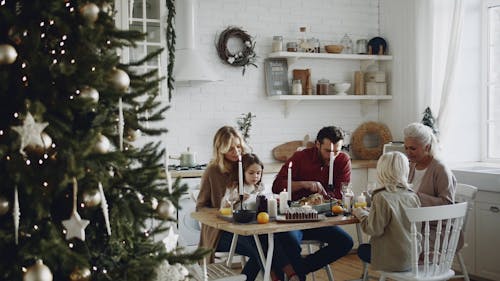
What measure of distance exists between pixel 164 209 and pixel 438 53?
15.4 ft

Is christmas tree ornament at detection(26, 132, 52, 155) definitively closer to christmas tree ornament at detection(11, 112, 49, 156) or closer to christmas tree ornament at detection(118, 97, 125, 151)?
christmas tree ornament at detection(11, 112, 49, 156)

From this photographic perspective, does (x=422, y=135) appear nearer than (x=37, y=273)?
No

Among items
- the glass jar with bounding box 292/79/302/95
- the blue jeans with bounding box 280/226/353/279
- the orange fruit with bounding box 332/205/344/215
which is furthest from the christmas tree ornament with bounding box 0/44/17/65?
the glass jar with bounding box 292/79/302/95

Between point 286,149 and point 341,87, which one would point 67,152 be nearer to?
point 286,149

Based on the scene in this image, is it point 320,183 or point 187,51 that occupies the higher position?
point 187,51

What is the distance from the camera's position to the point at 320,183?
4.75 metres

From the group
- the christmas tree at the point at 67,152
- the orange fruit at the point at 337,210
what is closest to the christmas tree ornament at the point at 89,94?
the christmas tree at the point at 67,152

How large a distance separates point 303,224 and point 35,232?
213 centimetres

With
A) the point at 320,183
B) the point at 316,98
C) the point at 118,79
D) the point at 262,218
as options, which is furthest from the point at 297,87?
the point at 118,79

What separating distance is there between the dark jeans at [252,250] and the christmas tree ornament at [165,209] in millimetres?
2214

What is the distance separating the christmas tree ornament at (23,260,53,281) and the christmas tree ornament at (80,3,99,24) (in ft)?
2.08

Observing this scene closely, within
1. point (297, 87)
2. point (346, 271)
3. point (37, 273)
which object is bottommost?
point (346, 271)

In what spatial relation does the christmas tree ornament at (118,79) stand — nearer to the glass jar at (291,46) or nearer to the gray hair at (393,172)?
the gray hair at (393,172)

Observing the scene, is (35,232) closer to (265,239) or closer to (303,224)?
(303,224)
